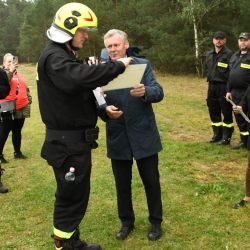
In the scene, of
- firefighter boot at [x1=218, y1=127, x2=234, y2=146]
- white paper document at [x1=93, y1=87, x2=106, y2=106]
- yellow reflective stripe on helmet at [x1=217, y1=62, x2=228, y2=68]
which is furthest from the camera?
firefighter boot at [x1=218, y1=127, x2=234, y2=146]

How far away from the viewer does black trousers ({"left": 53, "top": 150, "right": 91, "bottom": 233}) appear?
388 cm

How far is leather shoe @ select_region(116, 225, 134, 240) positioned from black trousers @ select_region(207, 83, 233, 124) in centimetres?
470

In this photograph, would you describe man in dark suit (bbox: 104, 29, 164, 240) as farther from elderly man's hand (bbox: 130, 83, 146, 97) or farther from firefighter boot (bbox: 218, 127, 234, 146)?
firefighter boot (bbox: 218, 127, 234, 146)

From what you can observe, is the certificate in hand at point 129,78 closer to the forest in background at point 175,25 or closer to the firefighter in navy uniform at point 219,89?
the firefighter in navy uniform at point 219,89

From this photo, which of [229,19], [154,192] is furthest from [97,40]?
[154,192]

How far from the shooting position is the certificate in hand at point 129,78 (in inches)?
149

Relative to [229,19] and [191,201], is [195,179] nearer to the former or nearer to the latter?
[191,201]

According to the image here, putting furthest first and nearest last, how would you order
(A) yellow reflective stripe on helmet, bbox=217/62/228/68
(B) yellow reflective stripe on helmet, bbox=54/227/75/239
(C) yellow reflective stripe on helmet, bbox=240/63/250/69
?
1. (A) yellow reflective stripe on helmet, bbox=217/62/228/68
2. (C) yellow reflective stripe on helmet, bbox=240/63/250/69
3. (B) yellow reflective stripe on helmet, bbox=54/227/75/239

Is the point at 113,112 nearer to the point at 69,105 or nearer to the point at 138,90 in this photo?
the point at 138,90

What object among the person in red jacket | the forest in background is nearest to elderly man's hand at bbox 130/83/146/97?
the person in red jacket

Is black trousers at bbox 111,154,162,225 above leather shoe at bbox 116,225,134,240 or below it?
above

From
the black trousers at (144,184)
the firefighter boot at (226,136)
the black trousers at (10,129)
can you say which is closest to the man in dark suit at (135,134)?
the black trousers at (144,184)

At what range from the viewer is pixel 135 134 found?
14.5 ft

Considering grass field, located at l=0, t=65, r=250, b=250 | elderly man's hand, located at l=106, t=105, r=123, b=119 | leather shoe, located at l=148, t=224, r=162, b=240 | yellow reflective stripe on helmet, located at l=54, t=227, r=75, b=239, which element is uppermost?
elderly man's hand, located at l=106, t=105, r=123, b=119
